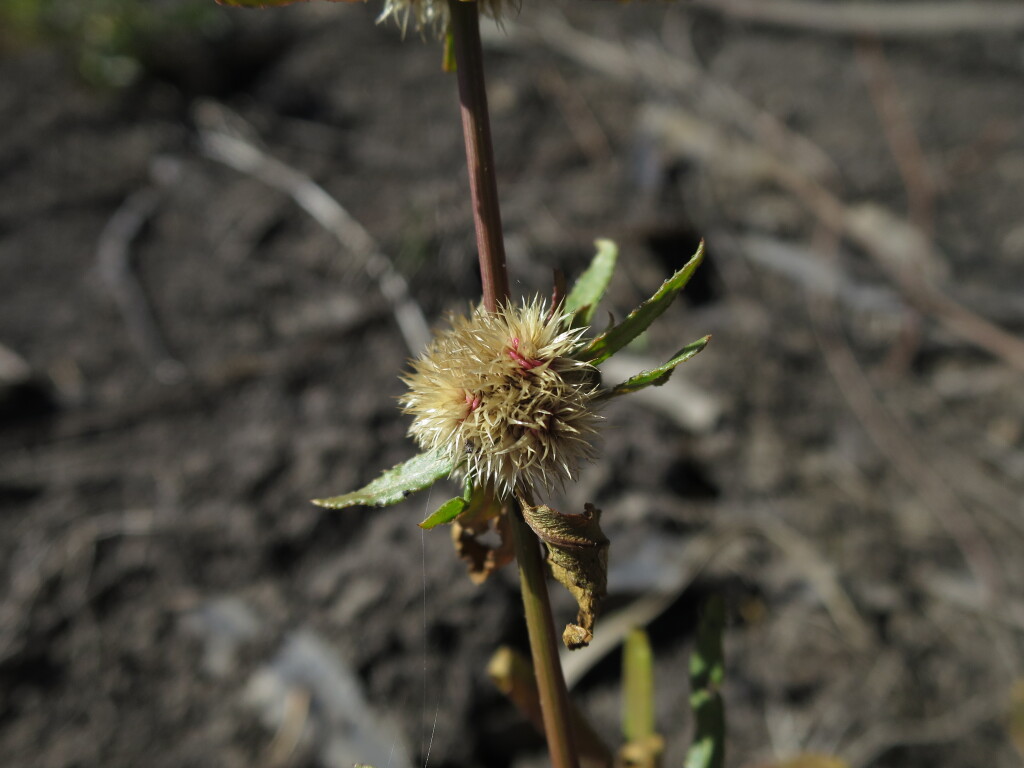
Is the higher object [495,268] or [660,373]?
[495,268]

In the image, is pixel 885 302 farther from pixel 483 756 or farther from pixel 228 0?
pixel 228 0

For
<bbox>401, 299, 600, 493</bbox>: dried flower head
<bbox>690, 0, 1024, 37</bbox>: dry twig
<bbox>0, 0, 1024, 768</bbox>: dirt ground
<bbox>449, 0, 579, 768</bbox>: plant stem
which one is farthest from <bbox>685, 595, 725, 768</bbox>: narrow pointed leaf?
<bbox>690, 0, 1024, 37</bbox>: dry twig

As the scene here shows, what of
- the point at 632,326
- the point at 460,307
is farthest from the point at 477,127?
the point at 460,307

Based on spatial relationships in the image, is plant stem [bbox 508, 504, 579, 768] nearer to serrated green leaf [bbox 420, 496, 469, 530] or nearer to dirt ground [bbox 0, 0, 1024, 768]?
serrated green leaf [bbox 420, 496, 469, 530]

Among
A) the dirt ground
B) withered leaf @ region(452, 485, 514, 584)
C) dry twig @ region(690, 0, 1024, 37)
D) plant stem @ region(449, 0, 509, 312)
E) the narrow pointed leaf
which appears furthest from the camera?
dry twig @ region(690, 0, 1024, 37)

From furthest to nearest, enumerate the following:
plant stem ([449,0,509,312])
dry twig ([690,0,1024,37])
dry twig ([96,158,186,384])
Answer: dry twig ([690,0,1024,37]), dry twig ([96,158,186,384]), plant stem ([449,0,509,312])

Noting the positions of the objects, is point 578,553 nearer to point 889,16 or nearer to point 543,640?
point 543,640
